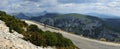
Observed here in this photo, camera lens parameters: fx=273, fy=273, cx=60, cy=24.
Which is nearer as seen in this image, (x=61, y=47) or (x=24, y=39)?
(x=24, y=39)

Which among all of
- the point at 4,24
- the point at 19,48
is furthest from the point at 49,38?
the point at 19,48

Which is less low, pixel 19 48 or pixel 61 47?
pixel 19 48

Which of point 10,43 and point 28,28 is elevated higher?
point 10,43

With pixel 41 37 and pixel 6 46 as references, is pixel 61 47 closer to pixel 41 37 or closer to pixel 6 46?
pixel 41 37

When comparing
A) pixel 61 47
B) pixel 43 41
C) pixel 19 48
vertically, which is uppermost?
pixel 19 48

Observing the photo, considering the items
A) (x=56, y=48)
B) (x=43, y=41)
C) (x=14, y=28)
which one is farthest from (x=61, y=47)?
(x=14, y=28)

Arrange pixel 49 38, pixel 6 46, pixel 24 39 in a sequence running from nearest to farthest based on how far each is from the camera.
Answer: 1. pixel 6 46
2. pixel 24 39
3. pixel 49 38

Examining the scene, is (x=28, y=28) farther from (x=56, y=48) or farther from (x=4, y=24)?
(x=56, y=48)

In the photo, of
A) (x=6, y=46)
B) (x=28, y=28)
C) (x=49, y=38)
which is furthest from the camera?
(x=28, y=28)

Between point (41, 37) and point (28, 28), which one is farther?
point (28, 28)
